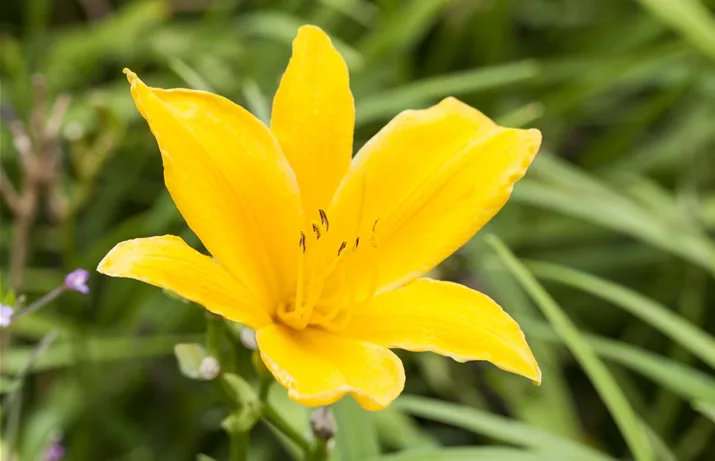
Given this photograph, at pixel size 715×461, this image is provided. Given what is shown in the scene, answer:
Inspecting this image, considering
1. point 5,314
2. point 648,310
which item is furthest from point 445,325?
point 648,310

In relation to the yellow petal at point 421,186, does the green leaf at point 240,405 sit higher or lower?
lower

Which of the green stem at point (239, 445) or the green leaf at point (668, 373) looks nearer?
the green stem at point (239, 445)

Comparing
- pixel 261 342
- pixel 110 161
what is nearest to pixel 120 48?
pixel 110 161

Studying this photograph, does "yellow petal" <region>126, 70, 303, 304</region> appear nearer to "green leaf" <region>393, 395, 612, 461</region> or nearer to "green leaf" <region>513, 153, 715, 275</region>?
"green leaf" <region>393, 395, 612, 461</region>

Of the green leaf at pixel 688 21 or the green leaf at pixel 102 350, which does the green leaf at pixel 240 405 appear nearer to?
the green leaf at pixel 102 350

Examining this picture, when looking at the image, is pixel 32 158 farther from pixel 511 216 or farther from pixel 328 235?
pixel 511 216

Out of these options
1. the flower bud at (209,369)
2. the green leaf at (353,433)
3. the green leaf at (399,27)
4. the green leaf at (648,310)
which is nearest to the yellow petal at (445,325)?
the flower bud at (209,369)

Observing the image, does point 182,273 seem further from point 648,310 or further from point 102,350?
point 102,350
